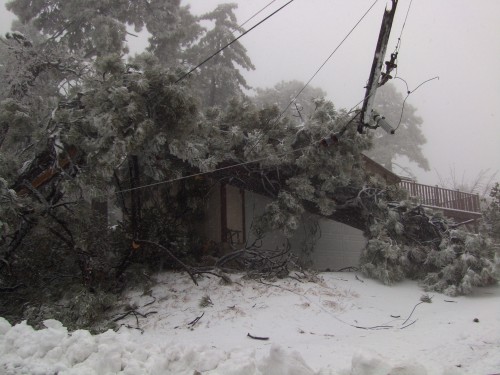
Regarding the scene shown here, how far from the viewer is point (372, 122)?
7.50 metres

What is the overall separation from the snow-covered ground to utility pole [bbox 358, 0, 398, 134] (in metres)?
3.24

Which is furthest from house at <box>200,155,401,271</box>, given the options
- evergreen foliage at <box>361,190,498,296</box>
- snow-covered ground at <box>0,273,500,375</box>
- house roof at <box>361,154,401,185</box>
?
snow-covered ground at <box>0,273,500,375</box>

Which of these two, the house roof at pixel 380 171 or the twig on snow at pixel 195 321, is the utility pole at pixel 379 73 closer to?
the twig on snow at pixel 195 321

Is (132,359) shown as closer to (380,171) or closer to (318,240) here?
(318,240)

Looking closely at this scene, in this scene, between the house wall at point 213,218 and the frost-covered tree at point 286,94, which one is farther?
the frost-covered tree at point 286,94

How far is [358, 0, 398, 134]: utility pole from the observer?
A: 6.37m

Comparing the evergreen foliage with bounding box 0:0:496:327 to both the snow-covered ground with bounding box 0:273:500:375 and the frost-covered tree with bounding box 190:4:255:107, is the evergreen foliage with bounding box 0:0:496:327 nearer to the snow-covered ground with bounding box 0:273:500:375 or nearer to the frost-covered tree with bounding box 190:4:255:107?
the snow-covered ground with bounding box 0:273:500:375

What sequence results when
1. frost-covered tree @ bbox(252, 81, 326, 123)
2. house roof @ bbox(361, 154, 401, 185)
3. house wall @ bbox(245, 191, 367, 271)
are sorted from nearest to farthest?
1. house wall @ bbox(245, 191, 367, 271)
2. house roof @ bbox(361, 154, 401, 185)
3. frost-covered tree @ bbox(252, 81, 326, 123)

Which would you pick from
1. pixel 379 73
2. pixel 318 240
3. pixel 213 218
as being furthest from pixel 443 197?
pixel 379 73

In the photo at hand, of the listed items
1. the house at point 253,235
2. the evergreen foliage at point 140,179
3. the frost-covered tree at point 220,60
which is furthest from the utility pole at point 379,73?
the frost-covered tree at point 220,60

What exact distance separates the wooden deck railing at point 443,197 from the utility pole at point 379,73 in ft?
28.3

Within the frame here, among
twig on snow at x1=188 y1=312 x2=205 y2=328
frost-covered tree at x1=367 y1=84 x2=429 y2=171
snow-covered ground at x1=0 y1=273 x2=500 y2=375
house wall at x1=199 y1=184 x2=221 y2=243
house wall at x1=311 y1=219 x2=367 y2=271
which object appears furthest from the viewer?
frost-covered tree at x1=367 y1=84 x2=429 y2=171

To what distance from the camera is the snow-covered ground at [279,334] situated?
4012mm

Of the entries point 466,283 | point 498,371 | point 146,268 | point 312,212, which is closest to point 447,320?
point 466,283
